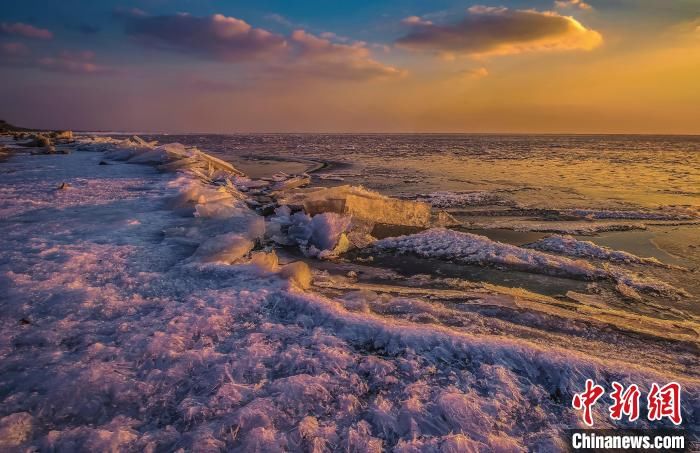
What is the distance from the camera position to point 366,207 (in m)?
7.25

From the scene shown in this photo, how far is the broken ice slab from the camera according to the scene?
686 centimetres

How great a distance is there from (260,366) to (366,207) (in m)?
4.98

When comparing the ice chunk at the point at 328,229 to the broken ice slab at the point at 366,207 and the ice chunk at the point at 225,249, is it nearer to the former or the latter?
the broken ice slab at the point at 366,207

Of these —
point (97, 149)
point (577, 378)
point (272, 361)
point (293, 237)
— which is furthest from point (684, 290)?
point (97, 149)

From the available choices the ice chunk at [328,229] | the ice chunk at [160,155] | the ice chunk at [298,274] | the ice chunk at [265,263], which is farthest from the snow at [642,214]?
the ice chunk at [160,155]

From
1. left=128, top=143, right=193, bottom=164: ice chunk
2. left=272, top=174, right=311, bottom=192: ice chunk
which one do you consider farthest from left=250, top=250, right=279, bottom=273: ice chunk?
left=128, top=143, right=193, bottom=164: ice chunk

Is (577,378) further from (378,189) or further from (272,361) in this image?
(378,189)

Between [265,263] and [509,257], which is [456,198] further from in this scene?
[265,263]

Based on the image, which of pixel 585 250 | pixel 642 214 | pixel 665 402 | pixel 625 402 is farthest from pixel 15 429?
pixel 642 214

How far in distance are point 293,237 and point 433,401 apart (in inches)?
167

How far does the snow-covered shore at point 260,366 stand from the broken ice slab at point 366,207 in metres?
2.57

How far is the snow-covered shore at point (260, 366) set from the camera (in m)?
2.00

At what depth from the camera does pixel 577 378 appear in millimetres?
2506

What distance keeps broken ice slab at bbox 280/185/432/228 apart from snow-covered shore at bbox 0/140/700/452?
257 cm
